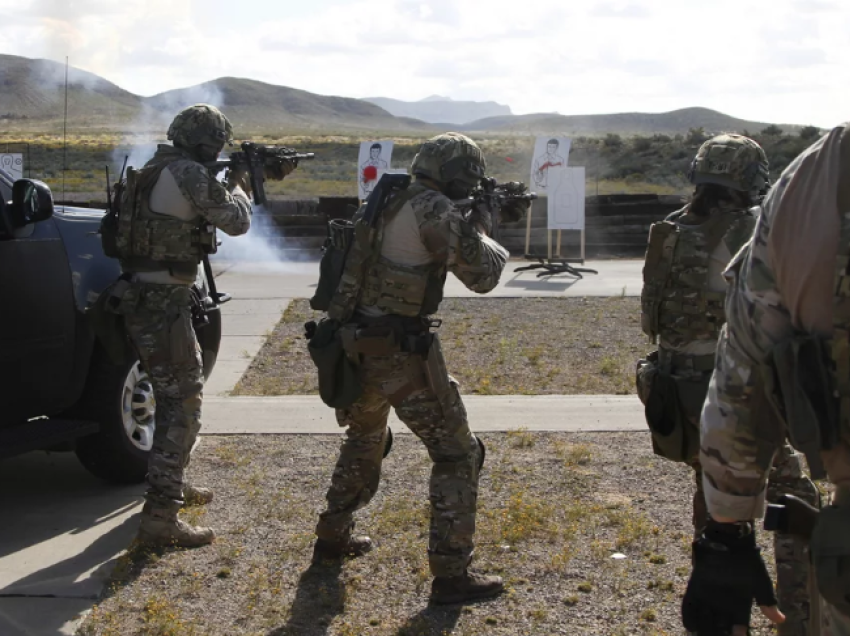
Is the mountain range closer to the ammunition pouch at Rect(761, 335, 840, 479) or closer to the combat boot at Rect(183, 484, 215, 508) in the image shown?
the combat boot at Rect(183, 484, 215, 508)

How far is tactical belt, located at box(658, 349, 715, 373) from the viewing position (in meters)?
3.92

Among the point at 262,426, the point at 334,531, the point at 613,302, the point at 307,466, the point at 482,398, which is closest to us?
the point at 334,531

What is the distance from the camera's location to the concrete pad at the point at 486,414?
714 centimetres

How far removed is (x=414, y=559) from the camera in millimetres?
4766

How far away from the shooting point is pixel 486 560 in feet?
15.6

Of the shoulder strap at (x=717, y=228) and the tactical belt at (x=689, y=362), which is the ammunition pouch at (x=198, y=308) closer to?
the tactical belt at (x=689, y=362)

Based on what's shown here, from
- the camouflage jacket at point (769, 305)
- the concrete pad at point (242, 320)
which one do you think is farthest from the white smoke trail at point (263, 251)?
the camouflage jacket at point (769, 305)

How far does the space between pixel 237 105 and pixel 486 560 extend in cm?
18225

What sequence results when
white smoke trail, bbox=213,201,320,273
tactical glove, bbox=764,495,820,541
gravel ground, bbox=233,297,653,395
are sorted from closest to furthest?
tactical glove, bbox=764,495,820,541
gravel ground, bbox=233,297,653,395
white smoke trail, bbox=213,201,320,273

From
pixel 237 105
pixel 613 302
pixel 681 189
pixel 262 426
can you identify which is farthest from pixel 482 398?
pixel 237 105

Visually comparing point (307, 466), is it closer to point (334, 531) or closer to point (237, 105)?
point (334, 531)

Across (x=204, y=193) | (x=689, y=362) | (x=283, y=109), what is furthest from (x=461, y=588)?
(x=283, y=109)

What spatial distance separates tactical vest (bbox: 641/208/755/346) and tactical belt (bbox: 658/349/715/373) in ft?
0.18

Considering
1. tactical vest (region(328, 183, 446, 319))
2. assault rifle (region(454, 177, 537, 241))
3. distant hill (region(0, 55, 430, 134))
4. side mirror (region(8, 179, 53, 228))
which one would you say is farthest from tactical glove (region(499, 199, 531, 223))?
distant hill (region(0, 55, 430, 134))
